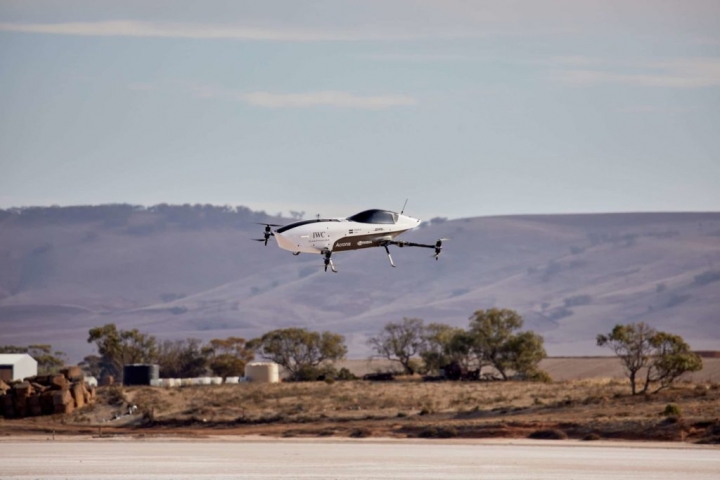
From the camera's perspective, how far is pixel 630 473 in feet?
185

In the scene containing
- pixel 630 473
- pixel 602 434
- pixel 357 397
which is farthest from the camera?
pixel 357 397

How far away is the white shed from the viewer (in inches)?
5125

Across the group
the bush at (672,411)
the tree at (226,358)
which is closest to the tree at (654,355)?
the bush at (672,411)

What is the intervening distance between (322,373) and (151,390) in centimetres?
2387

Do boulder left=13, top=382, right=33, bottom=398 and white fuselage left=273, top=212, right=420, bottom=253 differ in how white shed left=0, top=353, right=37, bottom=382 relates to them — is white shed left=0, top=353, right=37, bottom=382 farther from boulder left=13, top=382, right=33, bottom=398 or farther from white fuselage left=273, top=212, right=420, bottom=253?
white fuselage left=273, top=212, right=420, bottom=253

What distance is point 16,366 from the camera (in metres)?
133

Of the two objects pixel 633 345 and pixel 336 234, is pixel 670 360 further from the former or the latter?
pixel 336 234

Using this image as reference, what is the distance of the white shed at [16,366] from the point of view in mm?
130175

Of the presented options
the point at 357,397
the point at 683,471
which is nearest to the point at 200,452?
the point at 683,471

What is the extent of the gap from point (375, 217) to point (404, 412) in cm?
4176

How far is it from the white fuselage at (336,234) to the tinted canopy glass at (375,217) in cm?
6

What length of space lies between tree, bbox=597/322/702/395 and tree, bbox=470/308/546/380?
25.0 metres

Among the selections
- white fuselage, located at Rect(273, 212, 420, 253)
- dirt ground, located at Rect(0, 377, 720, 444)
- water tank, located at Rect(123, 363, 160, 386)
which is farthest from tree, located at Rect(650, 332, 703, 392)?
→ white fuselage, located at Rect(273, 212, 420, 253)

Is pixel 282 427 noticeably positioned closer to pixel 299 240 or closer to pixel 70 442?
pixel 70 442
